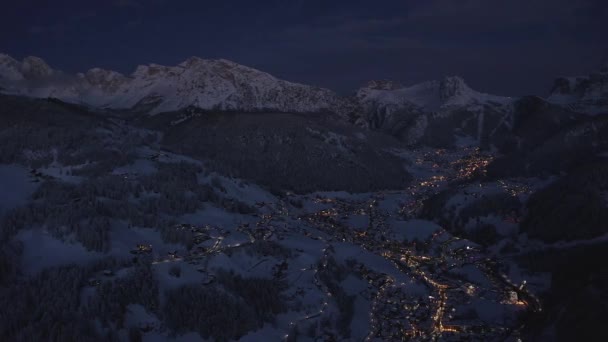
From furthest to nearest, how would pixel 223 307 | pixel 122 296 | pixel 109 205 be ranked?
pixel 109 205 < pixel 223 307 < pixel 122 296

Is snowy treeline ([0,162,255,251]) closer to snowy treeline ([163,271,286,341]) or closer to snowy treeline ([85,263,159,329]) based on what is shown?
snowy treeline ([85,263,159,329])

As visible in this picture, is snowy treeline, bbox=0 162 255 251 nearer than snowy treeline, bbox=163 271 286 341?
No

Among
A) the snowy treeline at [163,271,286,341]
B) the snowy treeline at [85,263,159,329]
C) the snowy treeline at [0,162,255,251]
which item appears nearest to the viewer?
the snowy treeline at [85,263,159,329]

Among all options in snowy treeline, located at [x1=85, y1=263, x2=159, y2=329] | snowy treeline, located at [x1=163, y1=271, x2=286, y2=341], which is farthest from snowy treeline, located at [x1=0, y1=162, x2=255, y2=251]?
snowy treeline, located at [x1=163, y1=271, x2=286, y2=341]

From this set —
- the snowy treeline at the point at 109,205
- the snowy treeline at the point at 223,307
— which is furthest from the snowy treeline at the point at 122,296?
the snowy treeline at the point at 109,205

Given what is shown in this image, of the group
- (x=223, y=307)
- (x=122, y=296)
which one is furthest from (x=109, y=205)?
(x=223, y=307)

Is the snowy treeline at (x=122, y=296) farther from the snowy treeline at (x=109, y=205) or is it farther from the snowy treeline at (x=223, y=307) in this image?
the snowy treeline at (x=109, y=205)

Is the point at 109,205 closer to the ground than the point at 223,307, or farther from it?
farther from it

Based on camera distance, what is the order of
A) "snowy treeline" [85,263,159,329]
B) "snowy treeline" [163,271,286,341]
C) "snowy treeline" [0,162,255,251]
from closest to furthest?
"snowy treeline" [85,263,159,329] → "snowy treeline" [163,271,286,341] → "snowy treeline" [0,162,255,251]

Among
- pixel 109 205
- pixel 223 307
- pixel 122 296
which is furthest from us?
pixel 109 205

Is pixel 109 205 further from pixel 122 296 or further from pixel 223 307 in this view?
pixel 223 307

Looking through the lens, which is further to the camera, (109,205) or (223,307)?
(109,205)

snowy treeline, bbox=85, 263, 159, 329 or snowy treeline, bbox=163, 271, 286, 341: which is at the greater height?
snowy treeline, bbox=85, 263, 159, 329
